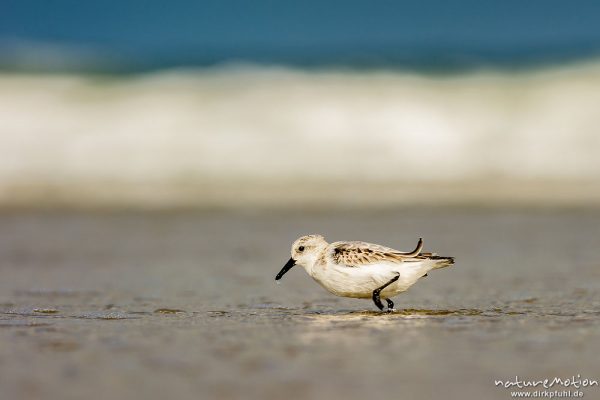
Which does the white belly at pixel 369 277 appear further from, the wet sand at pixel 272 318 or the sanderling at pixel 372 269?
the wet sand at pixel 272 318

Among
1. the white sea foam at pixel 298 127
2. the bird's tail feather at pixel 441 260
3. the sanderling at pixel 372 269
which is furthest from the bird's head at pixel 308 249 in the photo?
the white sea foam at pixel 298 127

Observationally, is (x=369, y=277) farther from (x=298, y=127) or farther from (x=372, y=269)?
(x=298, y=127)

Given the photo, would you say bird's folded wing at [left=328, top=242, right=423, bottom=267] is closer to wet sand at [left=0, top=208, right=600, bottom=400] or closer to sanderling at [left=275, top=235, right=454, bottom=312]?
sanderling at [left=275, top=235, right=454, bottom=312]

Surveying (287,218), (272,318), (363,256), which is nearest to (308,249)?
(363,256)

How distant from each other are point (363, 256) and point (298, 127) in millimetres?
11884

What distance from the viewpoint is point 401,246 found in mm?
9328

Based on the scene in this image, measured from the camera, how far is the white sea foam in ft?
52.6

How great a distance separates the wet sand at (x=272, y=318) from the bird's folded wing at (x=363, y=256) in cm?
28

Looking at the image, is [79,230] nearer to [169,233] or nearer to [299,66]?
[169,233]

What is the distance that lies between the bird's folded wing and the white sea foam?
32.4 feet

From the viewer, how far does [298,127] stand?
17.5m

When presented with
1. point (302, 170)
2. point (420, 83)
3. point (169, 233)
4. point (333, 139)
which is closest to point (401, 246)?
point (169, 233)

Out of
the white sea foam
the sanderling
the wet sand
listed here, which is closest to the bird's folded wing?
the sanderling

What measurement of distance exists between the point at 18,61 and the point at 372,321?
16450 millimetres
